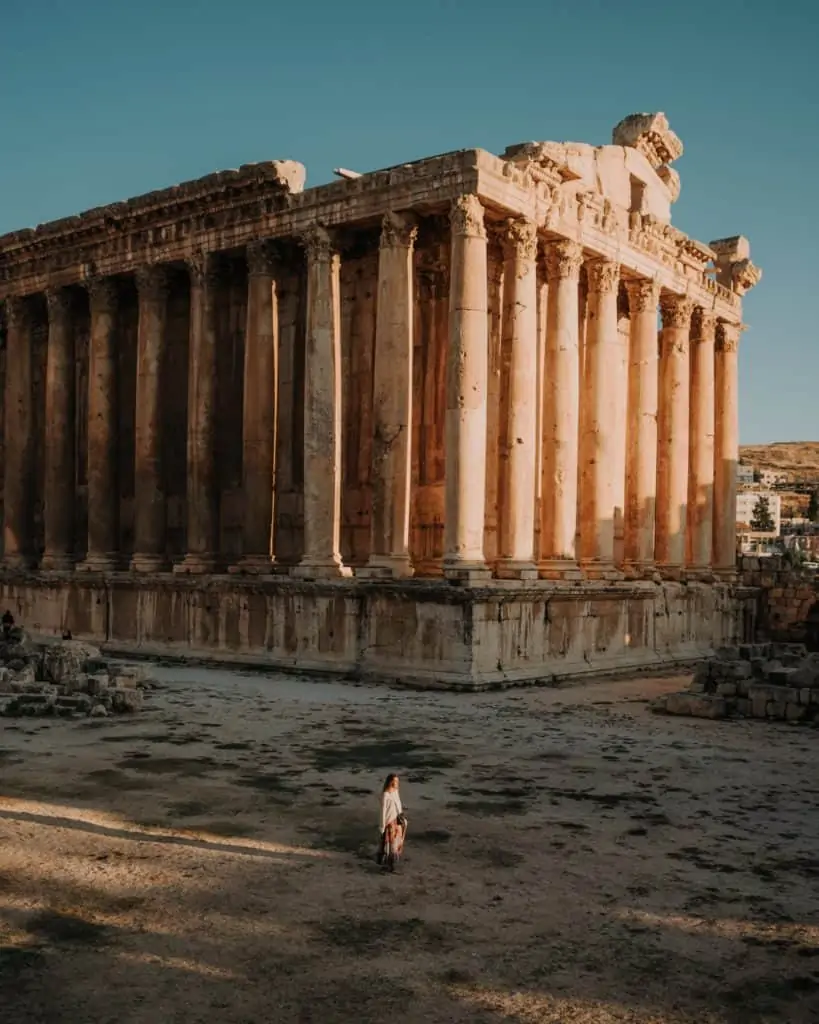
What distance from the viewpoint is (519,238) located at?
21844 millimetres

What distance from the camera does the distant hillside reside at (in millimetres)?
168875

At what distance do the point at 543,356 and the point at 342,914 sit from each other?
18.5 metres

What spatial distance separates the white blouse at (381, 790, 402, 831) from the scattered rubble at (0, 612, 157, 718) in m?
8.35

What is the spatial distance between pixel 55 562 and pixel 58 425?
345cm

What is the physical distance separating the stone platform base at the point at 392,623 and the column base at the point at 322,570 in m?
0.32

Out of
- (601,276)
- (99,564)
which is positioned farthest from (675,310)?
(99,564)

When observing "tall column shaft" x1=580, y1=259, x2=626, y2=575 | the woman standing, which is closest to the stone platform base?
"tall column shaft" x1=580, y1=259, x2=626, y2=575

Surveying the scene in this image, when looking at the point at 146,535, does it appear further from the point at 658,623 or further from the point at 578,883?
the point at 578,883

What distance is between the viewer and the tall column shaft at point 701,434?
97.3ft

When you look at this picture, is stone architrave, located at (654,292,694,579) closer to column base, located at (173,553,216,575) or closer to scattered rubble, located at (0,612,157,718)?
column base, located at (173,553,216,575)

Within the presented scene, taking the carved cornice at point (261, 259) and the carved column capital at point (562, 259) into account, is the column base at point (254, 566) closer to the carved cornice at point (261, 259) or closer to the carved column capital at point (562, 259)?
the carved cornice at point (261, 259)

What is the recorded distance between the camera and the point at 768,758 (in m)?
13.9

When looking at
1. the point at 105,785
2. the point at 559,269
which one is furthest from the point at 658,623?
the point at 105,785

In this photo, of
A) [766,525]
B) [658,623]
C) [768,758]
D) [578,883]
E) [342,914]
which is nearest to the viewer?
[342,914]
